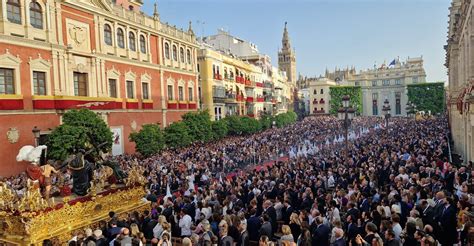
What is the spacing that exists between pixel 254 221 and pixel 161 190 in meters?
8.33

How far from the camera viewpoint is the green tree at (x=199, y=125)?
3244 centimetres

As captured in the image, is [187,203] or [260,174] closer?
[187,203]

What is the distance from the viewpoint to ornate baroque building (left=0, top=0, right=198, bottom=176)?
878 inches

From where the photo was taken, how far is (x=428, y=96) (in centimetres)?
8025

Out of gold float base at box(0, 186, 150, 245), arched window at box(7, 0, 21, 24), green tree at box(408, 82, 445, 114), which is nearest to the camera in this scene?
gold float base at box(0, 186, 150, 245)

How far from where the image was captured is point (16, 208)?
29.4ft

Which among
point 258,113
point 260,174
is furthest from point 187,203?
point 258,113

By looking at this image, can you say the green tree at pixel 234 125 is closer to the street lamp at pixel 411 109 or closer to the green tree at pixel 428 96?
the street lamp at pixel 411 109

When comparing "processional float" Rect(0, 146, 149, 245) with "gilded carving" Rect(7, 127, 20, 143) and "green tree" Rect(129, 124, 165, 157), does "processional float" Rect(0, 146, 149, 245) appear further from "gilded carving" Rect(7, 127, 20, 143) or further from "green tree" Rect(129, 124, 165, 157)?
"green tree" Rect(129, 124, 165, 157)

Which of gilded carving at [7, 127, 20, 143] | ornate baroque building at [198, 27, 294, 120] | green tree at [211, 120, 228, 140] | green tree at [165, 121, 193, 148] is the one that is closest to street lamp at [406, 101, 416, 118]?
ornate baroque building at [198, 27, 294, 120]

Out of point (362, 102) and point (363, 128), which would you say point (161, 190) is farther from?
point (362, 102)

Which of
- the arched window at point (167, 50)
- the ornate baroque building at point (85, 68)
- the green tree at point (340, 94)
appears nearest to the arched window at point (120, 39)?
the ornate baroque building at point (85, 68)

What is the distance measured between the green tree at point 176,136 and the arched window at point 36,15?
12.0m

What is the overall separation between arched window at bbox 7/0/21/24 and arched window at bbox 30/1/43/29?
2.74 feet
